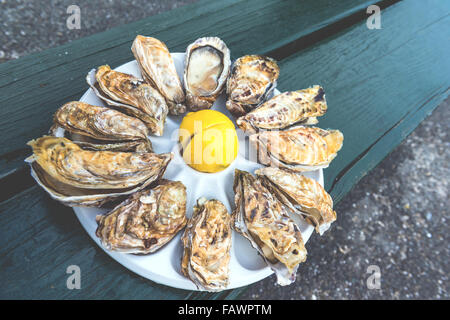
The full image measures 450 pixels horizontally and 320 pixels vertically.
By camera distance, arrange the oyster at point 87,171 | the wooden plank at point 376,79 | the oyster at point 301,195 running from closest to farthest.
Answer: the oyster at point 87,171, the oyster at point 301,195, the wooden plank at point 376,79

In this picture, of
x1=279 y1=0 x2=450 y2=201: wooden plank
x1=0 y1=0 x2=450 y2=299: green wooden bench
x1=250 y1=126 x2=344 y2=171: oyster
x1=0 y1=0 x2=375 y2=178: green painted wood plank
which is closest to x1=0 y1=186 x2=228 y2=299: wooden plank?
x1=0 y1=0 x2=450 y2=299: green wooden bench

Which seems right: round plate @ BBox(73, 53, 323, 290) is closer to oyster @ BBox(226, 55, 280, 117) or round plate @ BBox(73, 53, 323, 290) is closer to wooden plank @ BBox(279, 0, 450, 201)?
oyster @ BBox(226, 55, 280, 117)

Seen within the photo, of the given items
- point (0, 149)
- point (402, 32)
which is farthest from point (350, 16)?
point (0, 149)

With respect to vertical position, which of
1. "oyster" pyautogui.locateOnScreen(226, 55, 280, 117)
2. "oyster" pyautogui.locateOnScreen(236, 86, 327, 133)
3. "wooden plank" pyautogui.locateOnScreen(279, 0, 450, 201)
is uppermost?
"oyster" pyautogui.locateOnScreen(226, 55, 280, 117)

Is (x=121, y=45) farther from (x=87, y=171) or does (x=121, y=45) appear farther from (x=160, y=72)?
(x=87, y=171)

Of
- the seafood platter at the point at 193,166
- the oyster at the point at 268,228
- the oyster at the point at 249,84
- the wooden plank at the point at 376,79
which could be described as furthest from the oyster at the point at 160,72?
the wooden plank at the point at 376,79

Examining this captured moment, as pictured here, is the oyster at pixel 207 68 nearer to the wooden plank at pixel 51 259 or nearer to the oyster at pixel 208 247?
the oyster at pixel 208 247

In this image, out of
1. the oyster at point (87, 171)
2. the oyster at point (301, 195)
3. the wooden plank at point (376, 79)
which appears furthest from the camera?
the wooden plank at point (376, 79)
